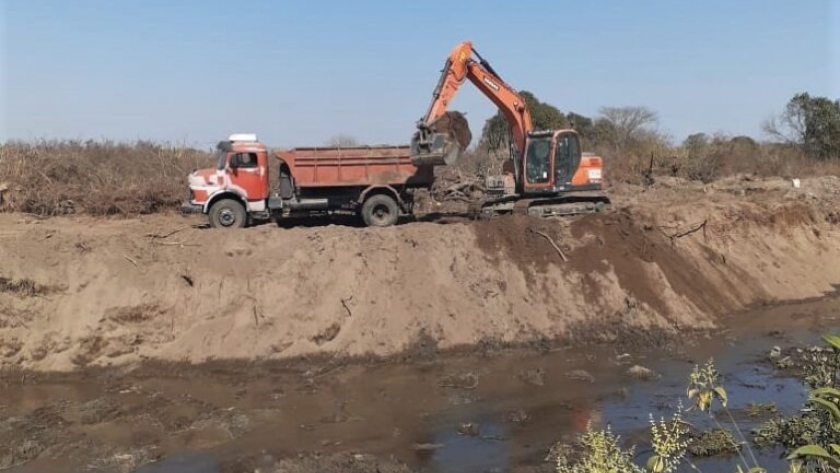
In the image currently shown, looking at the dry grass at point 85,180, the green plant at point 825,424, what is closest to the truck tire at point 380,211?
the dry grass at point 85,180

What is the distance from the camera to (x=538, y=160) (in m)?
17.5

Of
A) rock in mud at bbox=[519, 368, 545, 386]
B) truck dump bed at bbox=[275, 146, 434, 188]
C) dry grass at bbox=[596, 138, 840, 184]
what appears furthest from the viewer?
dry grass at bbox=[596, 138, 840, 184]

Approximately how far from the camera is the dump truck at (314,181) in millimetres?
16344

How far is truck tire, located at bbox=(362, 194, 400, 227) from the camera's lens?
1669 centimetres

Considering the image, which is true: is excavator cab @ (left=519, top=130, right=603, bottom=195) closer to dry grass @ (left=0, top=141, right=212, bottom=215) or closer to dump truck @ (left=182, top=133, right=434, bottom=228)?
dump truck @ (left=182, top=133, right=434, bottom=228)

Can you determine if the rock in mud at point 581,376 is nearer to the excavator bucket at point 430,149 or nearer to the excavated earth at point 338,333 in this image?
the excavated earth at point 338,333

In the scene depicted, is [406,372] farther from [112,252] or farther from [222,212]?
[222,212]

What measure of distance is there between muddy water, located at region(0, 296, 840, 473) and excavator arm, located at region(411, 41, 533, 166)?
19.4ft

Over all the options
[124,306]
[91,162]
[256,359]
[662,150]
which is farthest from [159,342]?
[662,150]

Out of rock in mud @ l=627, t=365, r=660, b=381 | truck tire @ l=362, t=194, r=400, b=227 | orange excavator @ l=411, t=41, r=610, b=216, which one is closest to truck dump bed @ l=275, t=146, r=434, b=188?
truck tire @ l=362, t=194, r=400, b=227

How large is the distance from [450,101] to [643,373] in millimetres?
8749

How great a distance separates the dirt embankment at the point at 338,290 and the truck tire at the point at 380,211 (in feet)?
7.89

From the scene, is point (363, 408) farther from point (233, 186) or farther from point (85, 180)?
point (85, 180)

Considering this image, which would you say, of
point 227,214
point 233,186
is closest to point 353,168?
point 233,186
